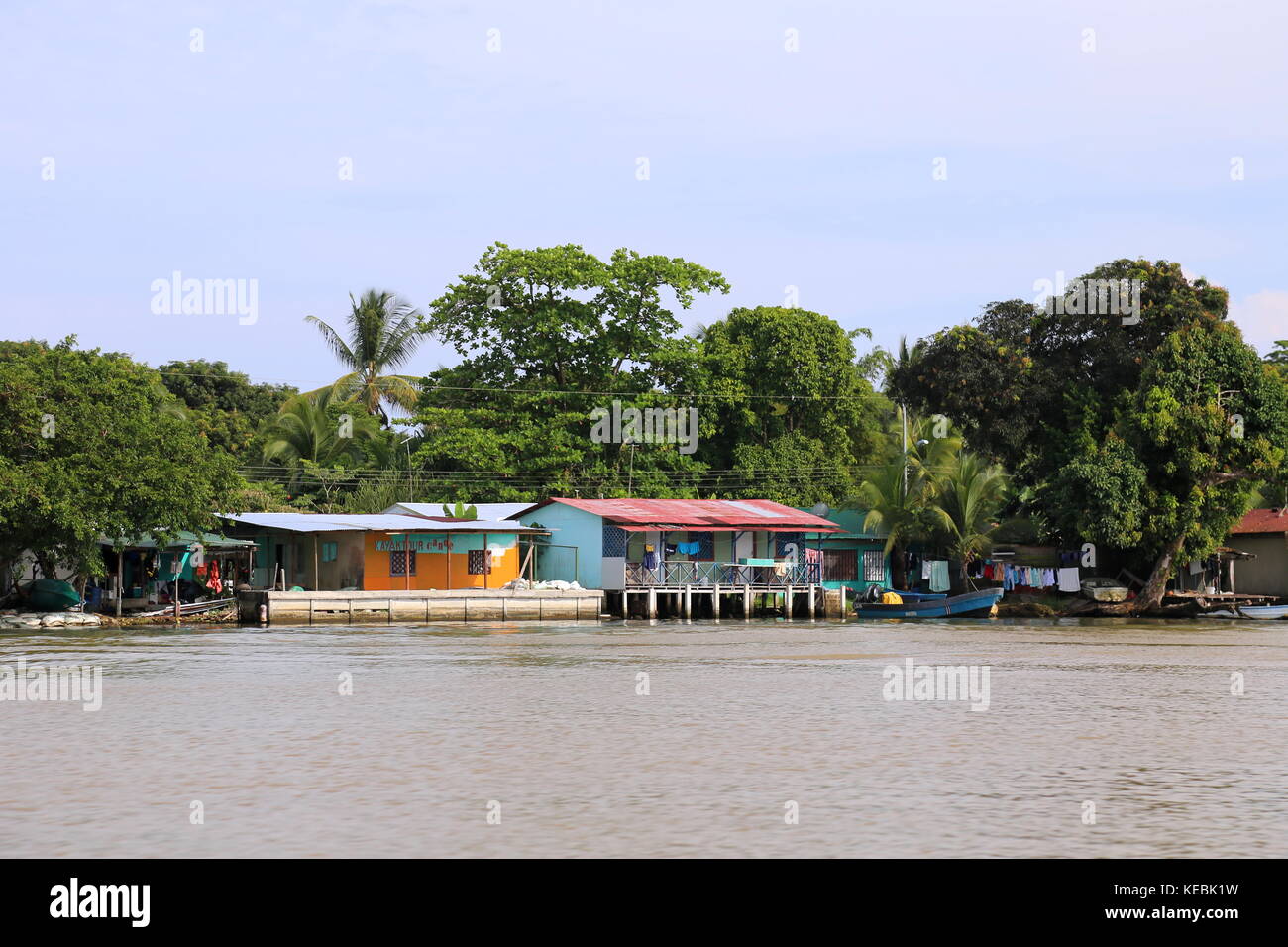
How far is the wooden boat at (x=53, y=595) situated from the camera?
3350cm

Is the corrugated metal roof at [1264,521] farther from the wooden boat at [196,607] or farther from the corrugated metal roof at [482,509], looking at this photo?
the wooden boat at [196,607]

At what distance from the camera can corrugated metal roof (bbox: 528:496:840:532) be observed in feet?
131

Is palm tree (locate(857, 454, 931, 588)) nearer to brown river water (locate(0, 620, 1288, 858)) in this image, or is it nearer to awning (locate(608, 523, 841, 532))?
awning (locate(608, 523, 841, 532))

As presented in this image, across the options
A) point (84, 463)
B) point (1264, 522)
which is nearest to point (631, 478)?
point (84, 463)

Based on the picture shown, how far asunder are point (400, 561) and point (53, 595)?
29.3 ft

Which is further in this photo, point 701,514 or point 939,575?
point 939,575

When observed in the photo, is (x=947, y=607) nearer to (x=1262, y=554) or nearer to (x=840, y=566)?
(x=840, y=566)

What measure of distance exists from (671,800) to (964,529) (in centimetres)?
3275

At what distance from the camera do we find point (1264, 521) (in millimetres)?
43469

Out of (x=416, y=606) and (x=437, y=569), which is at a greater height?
(x=437, y=569)

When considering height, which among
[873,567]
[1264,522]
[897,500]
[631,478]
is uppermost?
[631,478]

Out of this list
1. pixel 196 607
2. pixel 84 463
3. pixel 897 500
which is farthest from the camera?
pixel 897 500

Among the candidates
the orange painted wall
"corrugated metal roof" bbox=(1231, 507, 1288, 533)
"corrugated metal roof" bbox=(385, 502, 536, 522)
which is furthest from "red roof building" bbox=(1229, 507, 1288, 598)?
the orange painted wall

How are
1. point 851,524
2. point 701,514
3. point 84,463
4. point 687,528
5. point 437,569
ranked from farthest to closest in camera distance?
point 851,524
point 701,514
point 687,528
point 437,569
point 84,463
